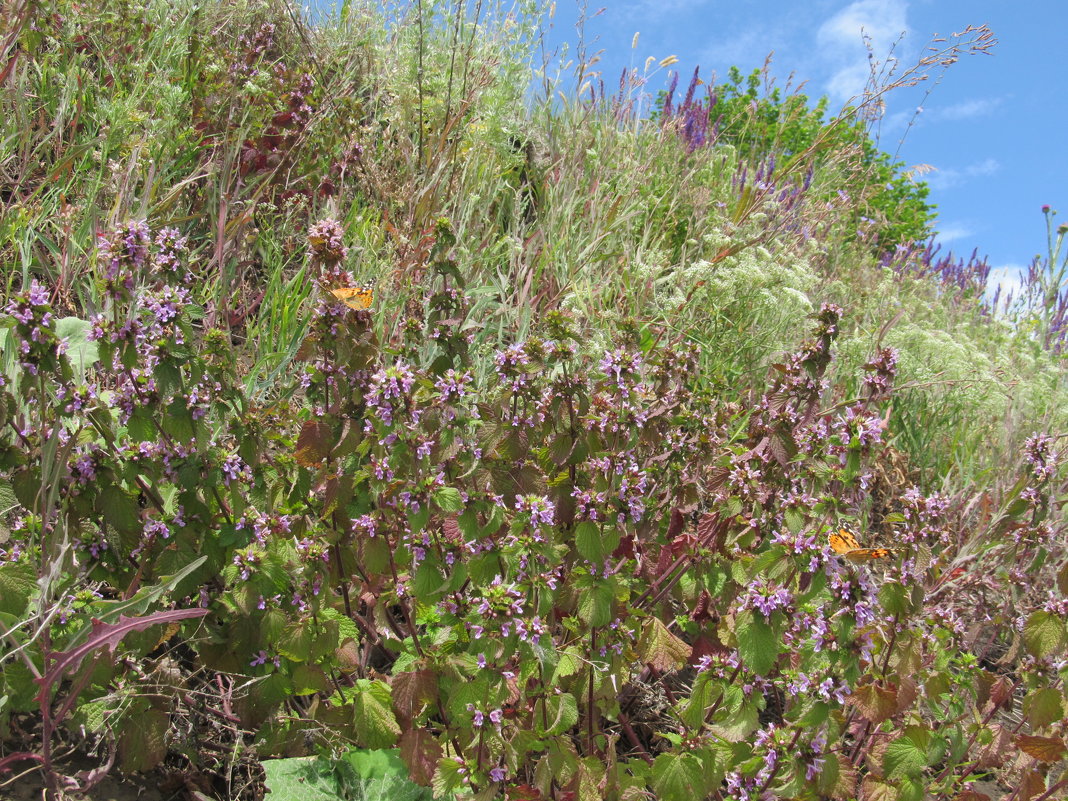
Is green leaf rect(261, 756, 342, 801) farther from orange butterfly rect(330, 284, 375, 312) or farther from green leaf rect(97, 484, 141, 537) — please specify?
orange butterfly rect(330, 284, 375, 312)

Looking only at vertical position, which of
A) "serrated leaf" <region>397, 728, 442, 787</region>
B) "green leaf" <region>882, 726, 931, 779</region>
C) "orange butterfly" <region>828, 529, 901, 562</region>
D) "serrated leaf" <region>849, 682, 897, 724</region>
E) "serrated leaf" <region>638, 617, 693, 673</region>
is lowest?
"serrated leaf" <region>397, 728, 442, 787</region>

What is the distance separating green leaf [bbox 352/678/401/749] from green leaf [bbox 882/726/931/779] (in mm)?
1128

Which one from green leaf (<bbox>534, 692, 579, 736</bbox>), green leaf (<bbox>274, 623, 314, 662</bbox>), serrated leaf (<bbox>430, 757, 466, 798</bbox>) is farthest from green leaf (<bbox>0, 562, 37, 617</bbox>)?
green leaf (<bbox>534, 692, 579, 736</bbox>)

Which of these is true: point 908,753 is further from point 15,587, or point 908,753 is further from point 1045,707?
point 15,587

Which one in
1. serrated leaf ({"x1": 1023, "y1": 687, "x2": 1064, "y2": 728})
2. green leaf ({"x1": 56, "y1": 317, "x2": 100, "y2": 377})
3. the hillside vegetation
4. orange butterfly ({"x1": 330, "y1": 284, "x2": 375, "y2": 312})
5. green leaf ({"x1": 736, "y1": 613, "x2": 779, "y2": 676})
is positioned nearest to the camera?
green leaf ({"x1": 736, "y1": 613, "x2": 779, "y2": 676})

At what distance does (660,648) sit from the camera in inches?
74.3

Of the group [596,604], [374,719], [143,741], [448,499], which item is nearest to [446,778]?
[374,719]

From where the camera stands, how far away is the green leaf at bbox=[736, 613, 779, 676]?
1.59 metres

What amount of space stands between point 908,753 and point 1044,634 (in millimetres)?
422

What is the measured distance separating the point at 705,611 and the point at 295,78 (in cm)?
449

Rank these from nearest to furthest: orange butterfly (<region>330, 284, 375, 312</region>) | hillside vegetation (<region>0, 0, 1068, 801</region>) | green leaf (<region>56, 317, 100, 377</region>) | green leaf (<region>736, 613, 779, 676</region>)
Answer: green leaf (<region>736, 613, 779, 676</region>), hillside vegetation (<region>0, 0, 1068, 801</region>), orange butterfly (<region>330, 284, 375, 312</region>), green leaf (<region>56, 317, 100, 377</region>)

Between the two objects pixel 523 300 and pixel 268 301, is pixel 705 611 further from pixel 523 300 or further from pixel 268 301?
pixel 268 301

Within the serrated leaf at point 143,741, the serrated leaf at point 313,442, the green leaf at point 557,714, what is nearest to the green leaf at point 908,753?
the green leaf at point 557,714

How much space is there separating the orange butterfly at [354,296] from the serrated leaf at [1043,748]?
1864 mm
